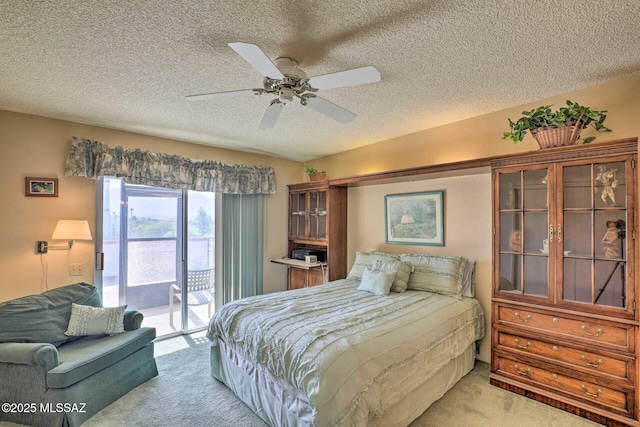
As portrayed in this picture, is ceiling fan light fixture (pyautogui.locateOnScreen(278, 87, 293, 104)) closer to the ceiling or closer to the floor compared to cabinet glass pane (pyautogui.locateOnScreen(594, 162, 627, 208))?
closer to the ceiling

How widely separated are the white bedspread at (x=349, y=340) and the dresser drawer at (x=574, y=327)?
405mm

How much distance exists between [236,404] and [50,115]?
338 centimetres

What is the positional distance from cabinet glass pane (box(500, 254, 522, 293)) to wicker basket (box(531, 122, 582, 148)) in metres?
0.98

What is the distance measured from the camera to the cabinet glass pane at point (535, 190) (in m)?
2.47

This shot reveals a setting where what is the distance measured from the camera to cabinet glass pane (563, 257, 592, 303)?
2.27 m

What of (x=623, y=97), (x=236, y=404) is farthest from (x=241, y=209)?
(x=623, y=97)

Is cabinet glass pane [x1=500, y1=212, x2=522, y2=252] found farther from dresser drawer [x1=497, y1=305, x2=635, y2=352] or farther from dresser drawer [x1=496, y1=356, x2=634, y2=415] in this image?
dresser drawer [x1=496, y1=356, x2=634, y2=415]

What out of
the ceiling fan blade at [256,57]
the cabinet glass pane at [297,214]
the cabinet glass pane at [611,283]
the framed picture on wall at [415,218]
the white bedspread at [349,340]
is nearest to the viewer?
the ceiling fan blade at [256,57]

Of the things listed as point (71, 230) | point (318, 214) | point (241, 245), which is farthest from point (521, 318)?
point (71, 230)

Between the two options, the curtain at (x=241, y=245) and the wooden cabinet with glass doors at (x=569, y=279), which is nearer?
the wooden cabinet with glass doors at (x=569, y=279)

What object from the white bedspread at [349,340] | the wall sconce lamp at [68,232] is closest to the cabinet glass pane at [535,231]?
the white bedspread at [349,340]

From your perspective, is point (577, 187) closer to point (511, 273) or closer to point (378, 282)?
point (511, 273)

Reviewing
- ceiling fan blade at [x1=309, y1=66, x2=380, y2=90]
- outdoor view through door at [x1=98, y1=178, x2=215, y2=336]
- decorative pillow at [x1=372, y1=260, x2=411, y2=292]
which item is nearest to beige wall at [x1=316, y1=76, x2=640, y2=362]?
decorative pillow at [x1=372, y1=260, x2=411, y2=292]

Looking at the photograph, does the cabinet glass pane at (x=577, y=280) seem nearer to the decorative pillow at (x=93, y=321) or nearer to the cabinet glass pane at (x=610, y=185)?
the cabinet glass pane at (x=610, y=185)
